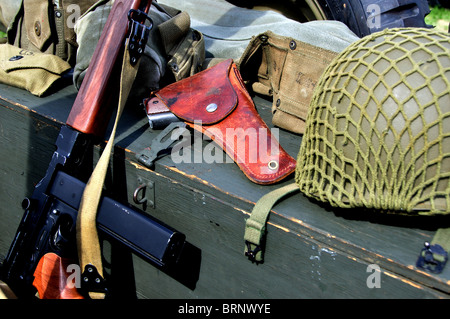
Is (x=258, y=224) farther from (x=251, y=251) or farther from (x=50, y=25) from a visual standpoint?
(x=50, y=25)

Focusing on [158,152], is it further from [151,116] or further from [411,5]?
[411,5]

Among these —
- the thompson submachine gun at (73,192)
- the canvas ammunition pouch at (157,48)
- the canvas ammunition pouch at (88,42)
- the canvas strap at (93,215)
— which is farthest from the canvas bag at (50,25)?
the canvas strap at (93,215)

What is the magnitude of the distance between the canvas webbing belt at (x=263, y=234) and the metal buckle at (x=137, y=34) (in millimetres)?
593

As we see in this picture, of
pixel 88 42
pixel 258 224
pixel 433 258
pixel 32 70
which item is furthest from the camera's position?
pixel 32 70

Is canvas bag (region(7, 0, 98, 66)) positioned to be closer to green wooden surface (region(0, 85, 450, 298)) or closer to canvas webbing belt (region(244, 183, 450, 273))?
green wooden surface (region(0, 85, 450, 298))

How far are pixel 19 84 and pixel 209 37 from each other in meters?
0.74

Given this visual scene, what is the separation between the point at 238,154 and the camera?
3.68 ft

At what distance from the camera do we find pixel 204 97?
127 cm

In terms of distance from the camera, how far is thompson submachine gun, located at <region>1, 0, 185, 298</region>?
1.21 meters

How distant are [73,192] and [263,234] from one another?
58cm

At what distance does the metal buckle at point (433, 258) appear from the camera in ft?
2.66

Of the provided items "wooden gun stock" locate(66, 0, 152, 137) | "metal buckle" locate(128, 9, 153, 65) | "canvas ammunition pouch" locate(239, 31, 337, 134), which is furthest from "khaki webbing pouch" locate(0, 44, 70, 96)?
"canvas ammunition pouch" locate(239, 31, 337, 134)

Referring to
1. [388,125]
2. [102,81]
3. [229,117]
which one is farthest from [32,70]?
[388,125]

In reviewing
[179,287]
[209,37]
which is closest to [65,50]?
[209,37]
